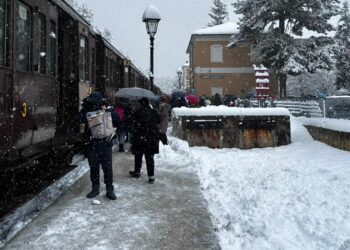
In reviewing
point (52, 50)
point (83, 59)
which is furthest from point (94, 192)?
point (83, 59)

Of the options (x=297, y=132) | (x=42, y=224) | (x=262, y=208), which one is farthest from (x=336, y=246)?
(x=297, y=132)

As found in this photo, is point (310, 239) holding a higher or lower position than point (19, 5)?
lower

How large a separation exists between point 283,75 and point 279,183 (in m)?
26.9

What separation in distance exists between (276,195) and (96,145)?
287 centimetres

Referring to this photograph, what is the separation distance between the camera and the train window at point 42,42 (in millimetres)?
7184

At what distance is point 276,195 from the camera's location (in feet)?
22.2

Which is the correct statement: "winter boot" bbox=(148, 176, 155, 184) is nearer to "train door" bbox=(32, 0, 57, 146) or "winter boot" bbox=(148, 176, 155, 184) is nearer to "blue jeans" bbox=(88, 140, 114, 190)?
"blue jeans" bbox=(88, 140, 114, 190)

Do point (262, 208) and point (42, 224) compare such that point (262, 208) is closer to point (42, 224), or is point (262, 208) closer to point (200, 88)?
point (42, 224)

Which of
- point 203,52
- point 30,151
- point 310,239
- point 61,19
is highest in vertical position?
point 203,52

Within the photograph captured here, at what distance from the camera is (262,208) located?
5.84 m

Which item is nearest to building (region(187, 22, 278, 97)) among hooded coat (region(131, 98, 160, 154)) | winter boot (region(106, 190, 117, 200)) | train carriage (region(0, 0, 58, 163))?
hooded coat (region(131, 98, 160, 154))

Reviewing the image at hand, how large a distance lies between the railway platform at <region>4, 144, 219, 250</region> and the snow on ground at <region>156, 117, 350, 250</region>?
31 cm

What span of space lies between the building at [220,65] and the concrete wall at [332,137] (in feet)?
94.5

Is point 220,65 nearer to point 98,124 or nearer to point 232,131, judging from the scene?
point 232,131
